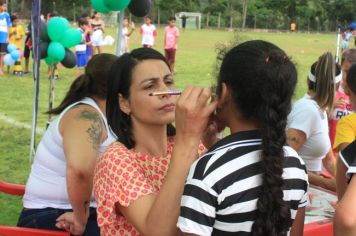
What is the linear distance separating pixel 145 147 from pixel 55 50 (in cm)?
381

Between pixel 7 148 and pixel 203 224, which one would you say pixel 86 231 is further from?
pixel 7 148

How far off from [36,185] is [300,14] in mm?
68603

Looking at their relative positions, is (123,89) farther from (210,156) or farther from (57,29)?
(57,29)

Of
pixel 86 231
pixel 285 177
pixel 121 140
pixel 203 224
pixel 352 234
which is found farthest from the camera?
pixel 86 231

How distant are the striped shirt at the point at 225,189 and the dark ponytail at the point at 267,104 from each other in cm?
3

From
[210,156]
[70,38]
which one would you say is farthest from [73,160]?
[70,38]

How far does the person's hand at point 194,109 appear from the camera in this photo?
4.47 ft

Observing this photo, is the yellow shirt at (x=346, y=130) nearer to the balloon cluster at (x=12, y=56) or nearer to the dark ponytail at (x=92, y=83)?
the dark ponytail at (x=92, y=83)

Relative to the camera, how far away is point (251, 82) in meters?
1.37

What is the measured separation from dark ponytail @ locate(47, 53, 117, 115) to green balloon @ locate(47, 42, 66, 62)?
110 inches

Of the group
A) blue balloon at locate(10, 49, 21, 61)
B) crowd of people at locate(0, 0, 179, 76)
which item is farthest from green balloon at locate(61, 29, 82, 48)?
blue balloon at locate(10, 49, 21, 61)

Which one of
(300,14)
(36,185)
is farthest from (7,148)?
(300,14)

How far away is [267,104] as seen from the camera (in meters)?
1.37

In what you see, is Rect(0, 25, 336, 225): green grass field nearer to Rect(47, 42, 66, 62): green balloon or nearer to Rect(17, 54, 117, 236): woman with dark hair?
Rect(17, 54, 117, 236): woman with dark hair
